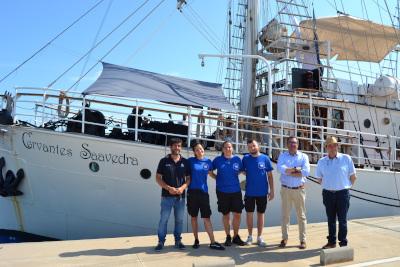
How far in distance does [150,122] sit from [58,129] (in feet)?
6.53

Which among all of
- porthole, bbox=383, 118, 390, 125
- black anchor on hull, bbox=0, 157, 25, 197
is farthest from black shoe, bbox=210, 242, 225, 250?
porthole, bbox=383, 118, 390, 125

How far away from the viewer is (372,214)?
11.7 meters

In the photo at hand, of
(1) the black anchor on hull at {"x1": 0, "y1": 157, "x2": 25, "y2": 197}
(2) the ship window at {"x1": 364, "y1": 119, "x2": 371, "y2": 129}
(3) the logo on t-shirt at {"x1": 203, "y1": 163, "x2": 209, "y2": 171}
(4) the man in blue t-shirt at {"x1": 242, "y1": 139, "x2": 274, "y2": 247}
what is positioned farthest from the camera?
(2) the ship window at {"x1": 364, "y1": 119, "x2": 371, "y2": 129}

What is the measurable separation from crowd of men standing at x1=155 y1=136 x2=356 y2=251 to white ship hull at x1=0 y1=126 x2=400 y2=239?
92.1 inches

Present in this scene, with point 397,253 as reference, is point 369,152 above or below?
above

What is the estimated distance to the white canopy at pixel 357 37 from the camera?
20594mm

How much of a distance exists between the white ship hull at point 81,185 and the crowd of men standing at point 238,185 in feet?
7.68

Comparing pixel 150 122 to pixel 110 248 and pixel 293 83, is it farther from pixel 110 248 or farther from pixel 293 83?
pixel 293 83

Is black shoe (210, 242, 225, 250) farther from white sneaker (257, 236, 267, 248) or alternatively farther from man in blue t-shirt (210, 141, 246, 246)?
white sneaker (257, 236, 267, 248)

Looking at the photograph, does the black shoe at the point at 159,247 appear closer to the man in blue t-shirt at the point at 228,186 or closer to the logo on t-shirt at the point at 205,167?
the man in blue t-shirt at the point at 228,186

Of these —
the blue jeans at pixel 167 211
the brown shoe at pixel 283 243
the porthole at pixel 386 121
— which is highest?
the porthole at pixel 386 121

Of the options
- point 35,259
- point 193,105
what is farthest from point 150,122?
point 35,259

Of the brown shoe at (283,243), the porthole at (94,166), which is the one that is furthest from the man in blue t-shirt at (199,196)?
the porthole at (94,166)

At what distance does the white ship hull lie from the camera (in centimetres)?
864
